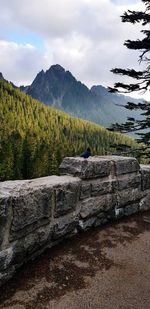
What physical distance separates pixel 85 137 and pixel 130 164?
586 ft

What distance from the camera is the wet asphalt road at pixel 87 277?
3.67m

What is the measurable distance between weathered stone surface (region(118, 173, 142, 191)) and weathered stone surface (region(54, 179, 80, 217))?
165 centimetres

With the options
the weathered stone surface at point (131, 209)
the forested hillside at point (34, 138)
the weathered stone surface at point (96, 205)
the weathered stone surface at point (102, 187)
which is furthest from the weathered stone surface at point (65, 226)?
Answer: the forested hillside at point (34, 138)

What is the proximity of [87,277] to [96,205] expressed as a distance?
6.29 ft

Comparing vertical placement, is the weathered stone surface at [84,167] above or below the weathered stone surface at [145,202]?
above

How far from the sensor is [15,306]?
3.45 m

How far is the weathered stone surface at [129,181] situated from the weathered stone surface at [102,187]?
253mm

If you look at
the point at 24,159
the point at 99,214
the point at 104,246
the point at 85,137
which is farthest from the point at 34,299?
the point at 85,137

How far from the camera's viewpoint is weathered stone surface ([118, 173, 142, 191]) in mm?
6877

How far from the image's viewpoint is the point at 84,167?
575 centimetres

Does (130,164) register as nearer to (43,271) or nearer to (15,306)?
(43,271)

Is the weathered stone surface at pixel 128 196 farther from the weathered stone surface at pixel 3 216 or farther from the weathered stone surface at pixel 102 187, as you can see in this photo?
the weathered stone surface at pixel 3 216

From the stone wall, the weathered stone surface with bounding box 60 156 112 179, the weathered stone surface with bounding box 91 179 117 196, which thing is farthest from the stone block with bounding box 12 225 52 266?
the weathered stone surface with bounding box 91 179 117 196

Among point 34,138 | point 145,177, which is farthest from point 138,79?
point 34,138
